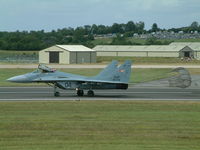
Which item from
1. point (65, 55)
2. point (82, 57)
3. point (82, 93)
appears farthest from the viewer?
point (82, 57)

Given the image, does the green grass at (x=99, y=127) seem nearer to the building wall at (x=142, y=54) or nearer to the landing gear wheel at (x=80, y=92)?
the landing gear wheel at (x=80, y=92)

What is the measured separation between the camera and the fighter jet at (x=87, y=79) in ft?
115

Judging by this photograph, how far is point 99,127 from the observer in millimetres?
19797

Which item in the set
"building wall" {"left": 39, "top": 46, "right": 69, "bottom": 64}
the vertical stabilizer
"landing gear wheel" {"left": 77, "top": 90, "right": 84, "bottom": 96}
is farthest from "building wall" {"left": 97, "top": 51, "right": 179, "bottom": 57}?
"landing gear wheel" {"left": 77, "top": 90, "right": 84, "bottom": 96}

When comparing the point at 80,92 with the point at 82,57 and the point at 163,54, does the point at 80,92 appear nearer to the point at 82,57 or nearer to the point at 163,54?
the point at 82,57

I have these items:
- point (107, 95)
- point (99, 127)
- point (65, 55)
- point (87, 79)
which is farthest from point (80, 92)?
point (65, 55)

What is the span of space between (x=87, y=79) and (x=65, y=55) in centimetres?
5939

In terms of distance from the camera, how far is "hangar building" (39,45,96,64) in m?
94.2

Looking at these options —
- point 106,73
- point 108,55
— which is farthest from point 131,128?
point 108,55

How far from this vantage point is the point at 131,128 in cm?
1959

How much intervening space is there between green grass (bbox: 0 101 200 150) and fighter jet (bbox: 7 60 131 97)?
23.1ft

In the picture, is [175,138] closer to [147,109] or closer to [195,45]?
[147,109]

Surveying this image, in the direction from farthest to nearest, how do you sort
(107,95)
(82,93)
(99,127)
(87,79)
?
(107,95)
(82,93)
(87,79)
(99,127)

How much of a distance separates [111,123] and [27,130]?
3351mm
